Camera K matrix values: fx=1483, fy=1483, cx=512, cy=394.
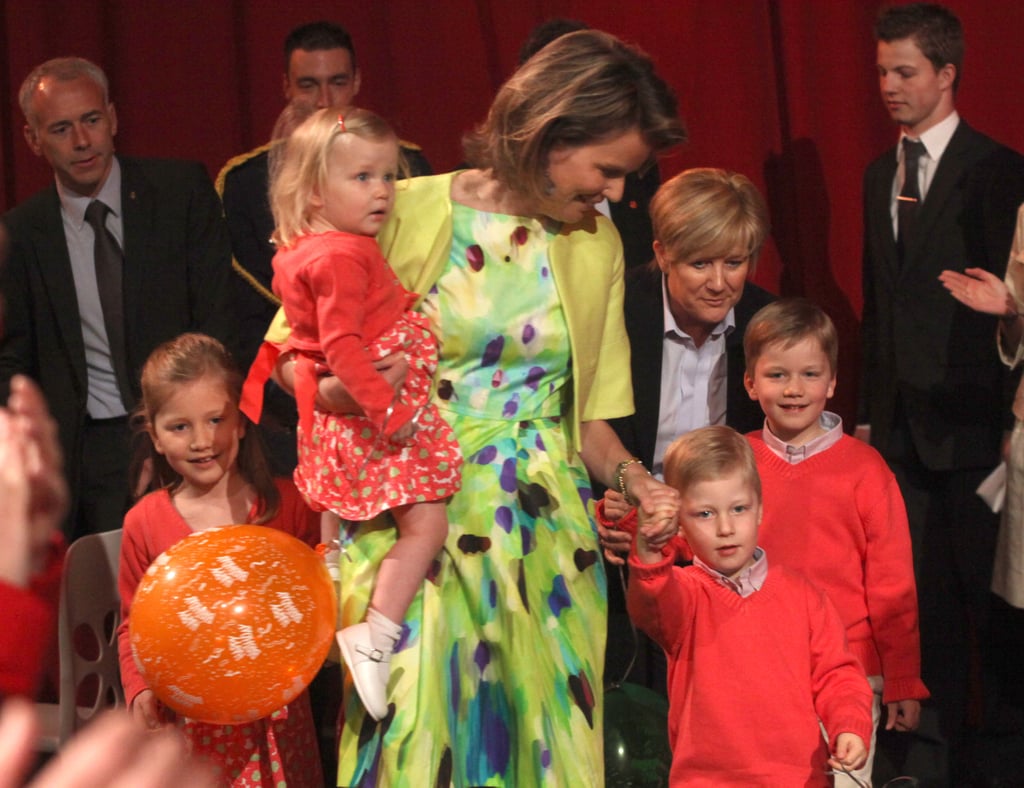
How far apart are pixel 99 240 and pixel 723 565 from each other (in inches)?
77.5

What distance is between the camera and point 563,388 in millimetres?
2594

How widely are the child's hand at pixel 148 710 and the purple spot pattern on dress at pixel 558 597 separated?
961 millimetres

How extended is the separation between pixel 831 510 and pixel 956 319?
1055mm

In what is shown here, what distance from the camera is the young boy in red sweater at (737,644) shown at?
9.10 ft

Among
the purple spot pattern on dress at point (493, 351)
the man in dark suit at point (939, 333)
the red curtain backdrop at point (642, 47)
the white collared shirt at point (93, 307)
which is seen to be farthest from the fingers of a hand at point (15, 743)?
the red curtain backdrop at point (642, 47)

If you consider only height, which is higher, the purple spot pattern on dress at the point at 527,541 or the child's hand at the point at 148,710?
the purple spot pattern on dress at the point at 527,541

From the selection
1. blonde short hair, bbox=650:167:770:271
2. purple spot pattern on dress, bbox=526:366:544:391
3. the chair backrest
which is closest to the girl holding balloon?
the chair backrest

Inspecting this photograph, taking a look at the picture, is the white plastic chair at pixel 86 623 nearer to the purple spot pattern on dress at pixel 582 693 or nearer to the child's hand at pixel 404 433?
the child's hand at pixel 404 433

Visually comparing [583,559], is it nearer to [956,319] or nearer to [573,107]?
[573,107]

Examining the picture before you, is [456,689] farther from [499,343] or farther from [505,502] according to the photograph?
[499,343]

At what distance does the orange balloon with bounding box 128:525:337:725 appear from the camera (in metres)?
2.53

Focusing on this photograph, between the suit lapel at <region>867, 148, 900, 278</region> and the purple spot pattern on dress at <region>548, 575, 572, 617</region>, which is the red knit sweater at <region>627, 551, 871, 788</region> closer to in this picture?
the purple spot pattern on dress at <region>548, 575, 572, 617</region>

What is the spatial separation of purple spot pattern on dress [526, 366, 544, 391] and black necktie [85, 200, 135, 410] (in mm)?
1694

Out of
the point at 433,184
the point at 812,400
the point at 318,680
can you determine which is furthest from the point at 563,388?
the point at 318,680
